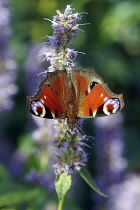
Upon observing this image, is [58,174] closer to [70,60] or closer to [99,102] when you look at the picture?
[99,102]

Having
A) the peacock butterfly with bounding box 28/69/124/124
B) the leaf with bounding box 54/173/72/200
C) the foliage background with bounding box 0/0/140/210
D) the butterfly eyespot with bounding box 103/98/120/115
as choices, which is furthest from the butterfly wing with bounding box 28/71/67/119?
the foliage background with bounding box 0/0/140/210

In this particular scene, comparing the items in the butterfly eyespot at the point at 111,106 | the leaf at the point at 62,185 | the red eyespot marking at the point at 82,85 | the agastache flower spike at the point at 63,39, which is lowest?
the leaf at the point at 62,185

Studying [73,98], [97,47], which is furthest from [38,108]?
[97,47]

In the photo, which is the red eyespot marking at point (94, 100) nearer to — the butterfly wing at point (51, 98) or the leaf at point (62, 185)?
the butterfly wing at point (51, 98)

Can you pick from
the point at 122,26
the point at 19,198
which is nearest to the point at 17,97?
the point at 122,26

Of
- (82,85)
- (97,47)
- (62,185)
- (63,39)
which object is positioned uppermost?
(97,47)

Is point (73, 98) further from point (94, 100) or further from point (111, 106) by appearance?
point (111, 106)

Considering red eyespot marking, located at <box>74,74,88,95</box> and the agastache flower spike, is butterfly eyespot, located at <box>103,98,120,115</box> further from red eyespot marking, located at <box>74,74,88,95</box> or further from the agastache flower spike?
the agastache flower spike

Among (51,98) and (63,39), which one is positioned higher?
(63,39)

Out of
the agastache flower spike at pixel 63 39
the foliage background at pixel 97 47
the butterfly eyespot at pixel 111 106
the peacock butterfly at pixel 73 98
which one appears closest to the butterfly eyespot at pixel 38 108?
the peacock butterfly at pixel 73 98
